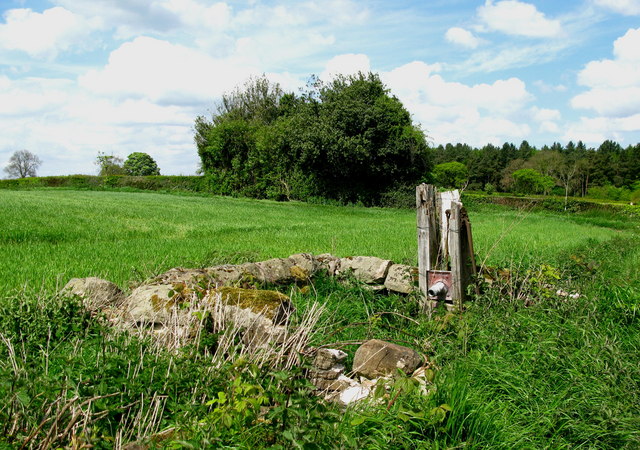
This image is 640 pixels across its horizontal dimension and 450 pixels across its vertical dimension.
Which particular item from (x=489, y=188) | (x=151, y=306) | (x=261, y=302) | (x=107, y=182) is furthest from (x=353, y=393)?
(x=489, y=188)

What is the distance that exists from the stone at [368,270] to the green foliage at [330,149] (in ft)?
66.9

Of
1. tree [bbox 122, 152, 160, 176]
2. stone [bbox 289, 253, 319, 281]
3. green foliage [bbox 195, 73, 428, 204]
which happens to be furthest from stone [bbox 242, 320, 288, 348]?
tree [bbox 122, 152, 160, 176]

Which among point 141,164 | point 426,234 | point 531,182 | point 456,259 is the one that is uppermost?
point 141,164

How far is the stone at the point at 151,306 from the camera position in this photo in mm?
4242

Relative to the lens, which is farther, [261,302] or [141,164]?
[141,164]

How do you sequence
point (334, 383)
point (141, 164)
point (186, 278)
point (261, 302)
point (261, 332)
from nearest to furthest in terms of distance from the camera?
point (334, 383) < point (261, 332) < point (261, 302) < point (186, 278) < point (141, 164)

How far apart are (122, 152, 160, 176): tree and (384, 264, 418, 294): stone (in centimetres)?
6734

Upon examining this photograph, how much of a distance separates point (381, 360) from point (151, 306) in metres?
2.05

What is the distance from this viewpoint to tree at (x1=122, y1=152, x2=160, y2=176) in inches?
2717

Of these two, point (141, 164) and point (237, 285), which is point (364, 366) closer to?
point (237, 285)

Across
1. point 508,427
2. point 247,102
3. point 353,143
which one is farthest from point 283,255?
point 247,102

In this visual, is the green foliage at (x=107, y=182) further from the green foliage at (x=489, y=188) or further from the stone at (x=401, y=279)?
the green foliage at (x=489, y=188)

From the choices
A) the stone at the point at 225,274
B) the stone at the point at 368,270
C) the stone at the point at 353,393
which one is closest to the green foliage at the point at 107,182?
the stone at the point at 368,270

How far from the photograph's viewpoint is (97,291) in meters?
4.83
